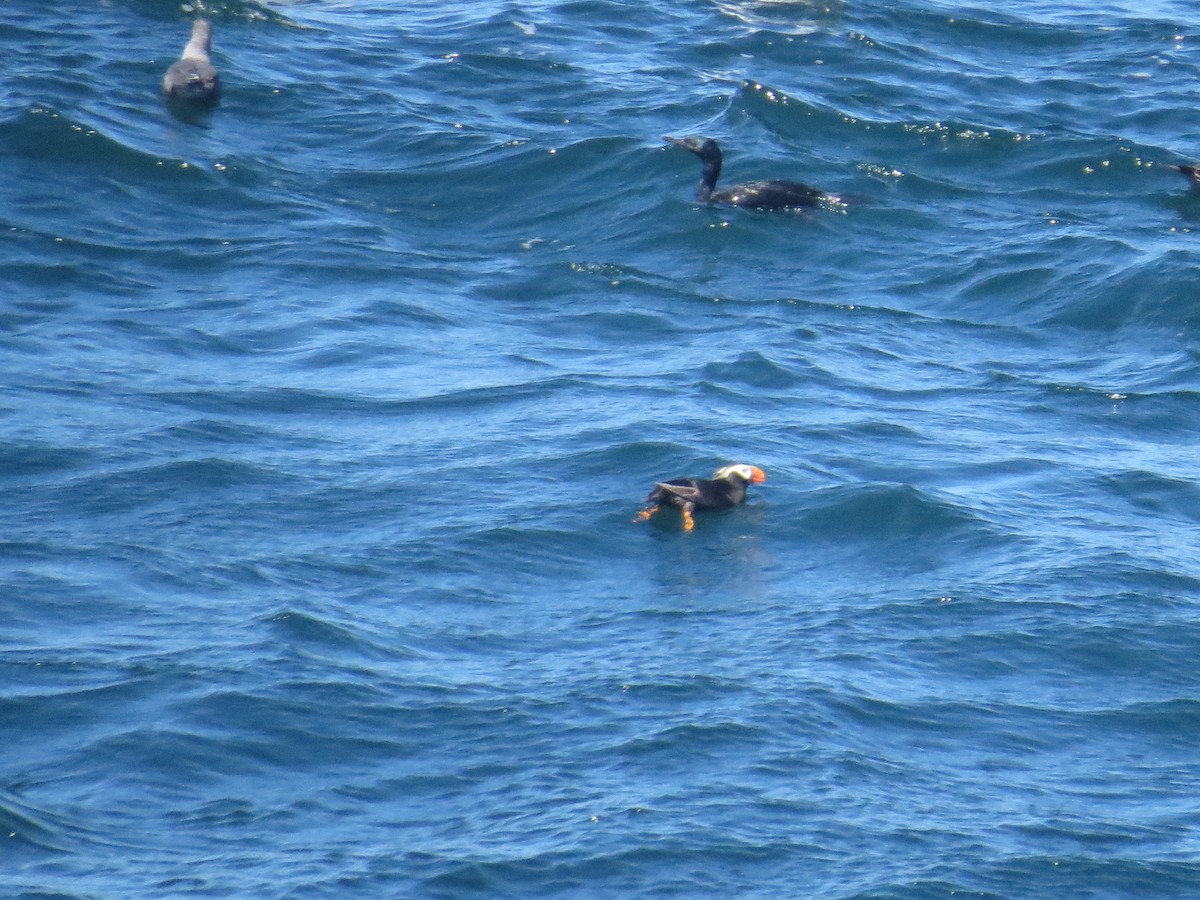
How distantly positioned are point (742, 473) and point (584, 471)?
112 cm

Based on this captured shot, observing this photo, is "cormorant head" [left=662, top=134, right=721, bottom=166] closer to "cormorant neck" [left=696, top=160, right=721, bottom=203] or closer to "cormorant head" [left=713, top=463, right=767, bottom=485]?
"cormorant neck" [left=696, top=160, right=721, bottom=203]

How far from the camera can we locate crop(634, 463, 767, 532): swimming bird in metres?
9.71

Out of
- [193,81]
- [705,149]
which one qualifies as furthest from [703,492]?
[193,81]

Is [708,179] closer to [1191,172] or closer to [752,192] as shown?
[752,192]

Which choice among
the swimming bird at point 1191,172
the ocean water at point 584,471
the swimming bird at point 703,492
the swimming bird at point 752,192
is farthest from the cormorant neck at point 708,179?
the swimming bird at point 703,492

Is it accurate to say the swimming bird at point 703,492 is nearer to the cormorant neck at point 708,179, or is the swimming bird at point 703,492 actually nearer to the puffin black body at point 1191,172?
the cormorant neck at point 708,179

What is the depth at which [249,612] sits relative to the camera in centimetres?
854

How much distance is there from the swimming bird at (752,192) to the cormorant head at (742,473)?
5800 millimetres

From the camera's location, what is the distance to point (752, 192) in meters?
15.5

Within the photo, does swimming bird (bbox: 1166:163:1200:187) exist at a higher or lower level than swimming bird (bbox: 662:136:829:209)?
higher

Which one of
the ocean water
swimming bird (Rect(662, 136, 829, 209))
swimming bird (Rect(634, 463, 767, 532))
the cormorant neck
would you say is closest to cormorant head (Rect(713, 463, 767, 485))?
swimming bird (Rect(634, 463, 767, 532))

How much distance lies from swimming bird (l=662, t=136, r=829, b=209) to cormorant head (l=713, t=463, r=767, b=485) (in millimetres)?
5800

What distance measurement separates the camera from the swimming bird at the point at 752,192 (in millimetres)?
15453

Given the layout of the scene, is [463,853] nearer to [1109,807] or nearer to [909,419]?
[1109,807]
